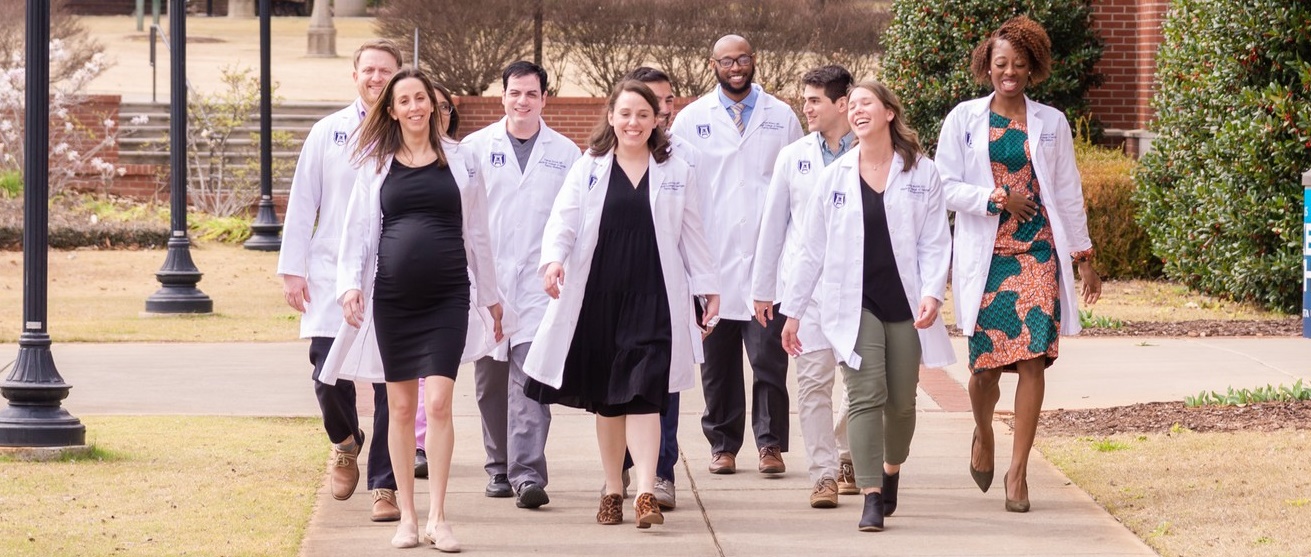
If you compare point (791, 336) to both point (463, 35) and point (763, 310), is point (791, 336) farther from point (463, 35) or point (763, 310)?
point (463, 35)

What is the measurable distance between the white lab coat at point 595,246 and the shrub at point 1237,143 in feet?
22.5

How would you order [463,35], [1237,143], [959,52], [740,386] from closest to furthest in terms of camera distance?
[740,386] < [1237,143] < [959,52] < [463,35]

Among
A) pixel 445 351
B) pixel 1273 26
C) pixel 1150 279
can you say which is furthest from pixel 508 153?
Answer: pixel 1150 279

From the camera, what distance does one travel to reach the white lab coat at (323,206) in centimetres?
683

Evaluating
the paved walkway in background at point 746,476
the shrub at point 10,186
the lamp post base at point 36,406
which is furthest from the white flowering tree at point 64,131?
the lamp post base at point 36,406

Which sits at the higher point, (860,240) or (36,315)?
(860,240)

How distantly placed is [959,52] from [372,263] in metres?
10.8

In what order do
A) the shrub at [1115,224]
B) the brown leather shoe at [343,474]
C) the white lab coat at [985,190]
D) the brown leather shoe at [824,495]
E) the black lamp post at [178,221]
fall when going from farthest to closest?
1. the shrub at [1115,224]
2. the black lamp post at [178,221]
3. the brown leather shoe at [343,474]
4. the brown leather shoe at [824,495]
5. the white lab coat at [985,190]

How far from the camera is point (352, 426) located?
7105 millimetres

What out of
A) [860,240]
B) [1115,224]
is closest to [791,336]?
[860,240]

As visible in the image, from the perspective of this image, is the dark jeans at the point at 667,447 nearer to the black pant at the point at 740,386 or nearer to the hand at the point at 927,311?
the black pant at the point at 740,386

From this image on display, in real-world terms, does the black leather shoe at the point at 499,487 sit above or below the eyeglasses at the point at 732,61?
below

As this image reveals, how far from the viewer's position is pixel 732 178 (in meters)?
7.66

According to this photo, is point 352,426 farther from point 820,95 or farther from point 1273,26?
point 1273,26
